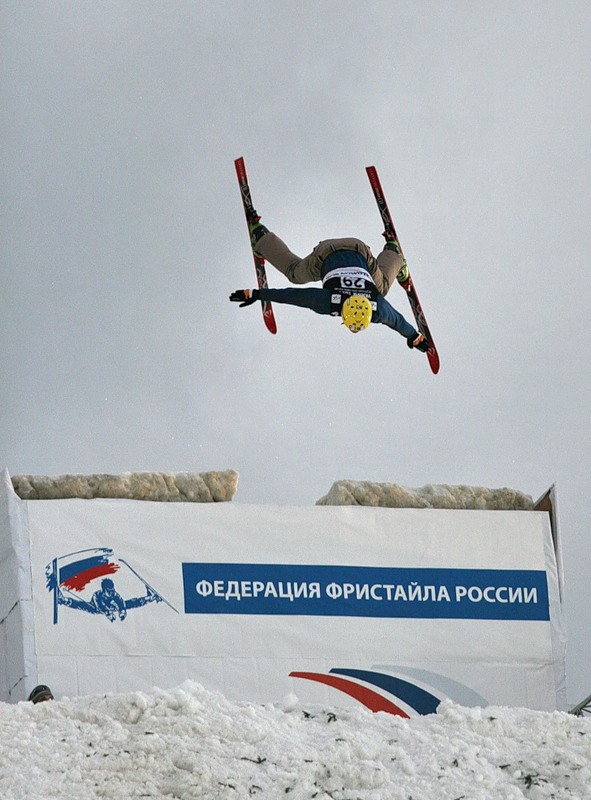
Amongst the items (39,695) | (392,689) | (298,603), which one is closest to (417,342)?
(298,603)

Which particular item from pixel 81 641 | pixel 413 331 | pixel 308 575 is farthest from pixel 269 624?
pixel 413 331

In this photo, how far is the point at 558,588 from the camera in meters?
15.0

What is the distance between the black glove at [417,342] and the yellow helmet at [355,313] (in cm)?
157

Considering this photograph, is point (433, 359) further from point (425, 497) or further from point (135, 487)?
point (135, 487)

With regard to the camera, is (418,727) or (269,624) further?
(269,624)

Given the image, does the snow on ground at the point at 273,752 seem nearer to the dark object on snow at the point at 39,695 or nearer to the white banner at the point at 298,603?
the dark object on snow at the point at 39,695

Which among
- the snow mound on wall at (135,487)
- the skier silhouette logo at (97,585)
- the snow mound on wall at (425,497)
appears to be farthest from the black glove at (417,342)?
the skier silhouette logo at (97,585)

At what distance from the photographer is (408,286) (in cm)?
1833

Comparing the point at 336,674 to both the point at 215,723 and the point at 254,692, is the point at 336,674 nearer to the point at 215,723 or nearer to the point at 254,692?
the point at 254,692

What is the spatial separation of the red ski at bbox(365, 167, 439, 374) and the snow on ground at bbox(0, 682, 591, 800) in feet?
32.1

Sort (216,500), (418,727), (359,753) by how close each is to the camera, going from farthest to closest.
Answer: (216,500), (418,727), (359,753)

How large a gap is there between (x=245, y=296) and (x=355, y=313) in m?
1.13

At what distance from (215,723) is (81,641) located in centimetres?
575

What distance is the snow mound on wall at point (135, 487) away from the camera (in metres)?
14.4
